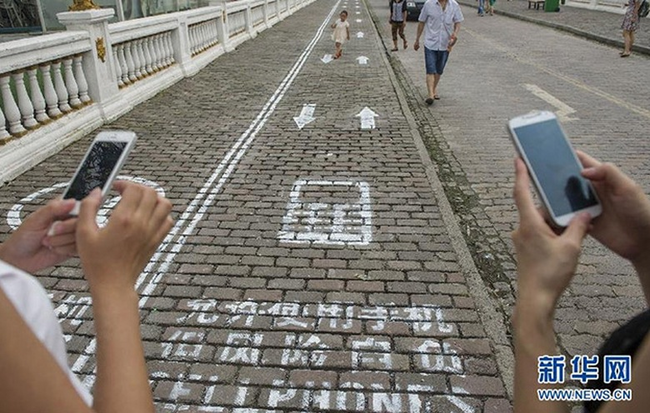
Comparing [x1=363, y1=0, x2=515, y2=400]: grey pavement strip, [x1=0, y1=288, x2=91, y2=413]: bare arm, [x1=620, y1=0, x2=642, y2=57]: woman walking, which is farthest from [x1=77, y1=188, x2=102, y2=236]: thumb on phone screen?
[x1=620, y1=0, x2=642, y2=57]: woman walking

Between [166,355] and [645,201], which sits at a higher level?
[645,201]

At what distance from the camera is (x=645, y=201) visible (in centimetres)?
148

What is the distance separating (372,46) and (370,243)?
16000 mm

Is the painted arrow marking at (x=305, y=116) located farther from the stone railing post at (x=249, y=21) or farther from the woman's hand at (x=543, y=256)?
the stone railing post at (x=249, y=21)

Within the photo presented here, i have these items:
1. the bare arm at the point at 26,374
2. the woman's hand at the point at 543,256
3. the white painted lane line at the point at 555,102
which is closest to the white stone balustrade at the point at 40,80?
the bare arm at the point at 26,374

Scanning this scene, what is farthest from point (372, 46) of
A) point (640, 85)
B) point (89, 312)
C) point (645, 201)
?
point (645, 201)

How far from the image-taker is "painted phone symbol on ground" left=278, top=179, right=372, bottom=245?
502 centimetres

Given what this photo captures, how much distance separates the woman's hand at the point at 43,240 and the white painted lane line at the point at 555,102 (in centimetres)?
912

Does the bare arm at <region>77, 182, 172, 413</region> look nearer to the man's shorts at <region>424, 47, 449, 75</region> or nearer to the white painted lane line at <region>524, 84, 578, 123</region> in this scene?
the white painted lane line at <region>524, 84, 578, 123</region>

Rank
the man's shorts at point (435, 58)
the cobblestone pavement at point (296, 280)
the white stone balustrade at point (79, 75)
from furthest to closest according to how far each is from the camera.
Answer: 1. the man's shorts at point (435, 58)
2. the white stone balustrade at point (79, 75)
3. the cobblestone pavement at point (296, 280)

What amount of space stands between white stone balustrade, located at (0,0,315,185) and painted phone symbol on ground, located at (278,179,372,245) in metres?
3.56

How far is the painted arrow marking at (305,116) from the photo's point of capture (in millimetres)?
9227

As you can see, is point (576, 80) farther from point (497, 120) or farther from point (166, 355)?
point (166, 355)

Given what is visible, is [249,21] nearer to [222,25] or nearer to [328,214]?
[222,25]
